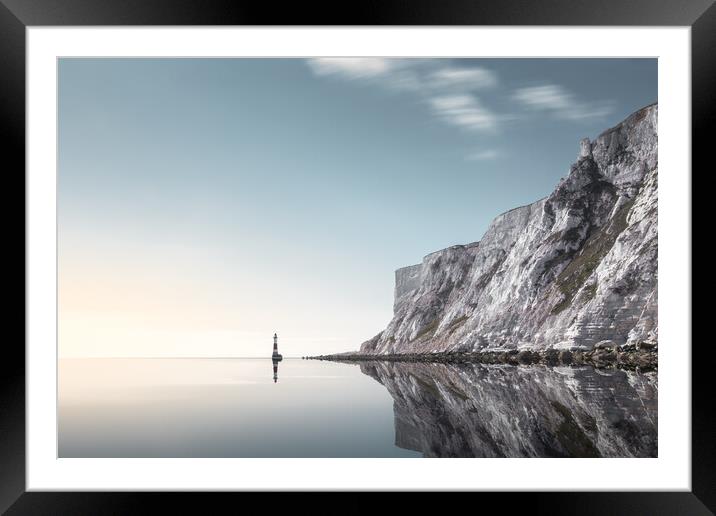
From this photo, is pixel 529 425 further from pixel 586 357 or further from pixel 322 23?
pixel 586 357

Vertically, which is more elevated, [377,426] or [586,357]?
[377,426]

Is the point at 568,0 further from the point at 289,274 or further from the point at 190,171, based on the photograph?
the point at 289,274

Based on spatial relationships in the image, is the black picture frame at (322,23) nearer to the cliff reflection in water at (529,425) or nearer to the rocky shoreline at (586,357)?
the cliff reflection in water at (529,425)

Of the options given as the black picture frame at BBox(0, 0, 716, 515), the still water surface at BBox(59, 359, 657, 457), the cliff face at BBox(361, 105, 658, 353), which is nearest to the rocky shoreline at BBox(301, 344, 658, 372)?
the cliff face at BBox(361, 105, 658, 353)

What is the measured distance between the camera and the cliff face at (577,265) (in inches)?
1689

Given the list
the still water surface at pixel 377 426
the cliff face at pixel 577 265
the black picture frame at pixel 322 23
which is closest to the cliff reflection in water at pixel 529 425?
the still water surface at pixel 377 426

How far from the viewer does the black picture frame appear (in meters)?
3.53

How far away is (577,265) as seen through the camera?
5712 centimetres

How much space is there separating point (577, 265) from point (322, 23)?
57747mm

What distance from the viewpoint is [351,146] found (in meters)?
70.4

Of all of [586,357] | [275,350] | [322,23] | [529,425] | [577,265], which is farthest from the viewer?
[275,350]

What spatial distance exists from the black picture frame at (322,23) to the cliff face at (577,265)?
37.0m

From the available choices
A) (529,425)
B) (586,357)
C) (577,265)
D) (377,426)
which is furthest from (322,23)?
(577,265)

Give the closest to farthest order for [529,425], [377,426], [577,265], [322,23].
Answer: [322,23] < [529,425] < [377,426] < [577,265]
